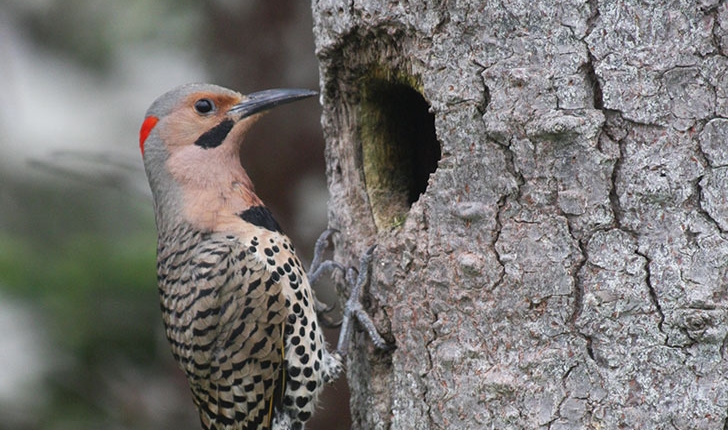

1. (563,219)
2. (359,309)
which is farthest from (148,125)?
(563,219)

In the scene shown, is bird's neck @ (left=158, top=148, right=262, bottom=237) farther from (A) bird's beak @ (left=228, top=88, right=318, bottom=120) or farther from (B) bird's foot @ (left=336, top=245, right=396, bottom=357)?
(B) bird's foot @ (left=336, top=245, right=396, bottom=357)

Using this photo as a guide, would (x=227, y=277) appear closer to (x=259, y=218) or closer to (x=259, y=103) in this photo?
(x=259, y=218)

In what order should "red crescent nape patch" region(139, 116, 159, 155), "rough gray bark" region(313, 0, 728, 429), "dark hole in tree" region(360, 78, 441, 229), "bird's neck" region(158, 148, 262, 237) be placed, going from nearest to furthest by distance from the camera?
"rough gray bark" region(313, 0, 728, 429) < "dark hole in tree" region(360, 78, 441, 229) < "bird's neck" region(158, 148, 262, 237) < "red crescent nape patch" region(139, 116, 159, 155)

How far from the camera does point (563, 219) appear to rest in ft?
7.27

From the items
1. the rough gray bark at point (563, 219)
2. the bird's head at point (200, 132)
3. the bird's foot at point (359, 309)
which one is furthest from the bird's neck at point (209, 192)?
the rough gray bark at point (563, 219)

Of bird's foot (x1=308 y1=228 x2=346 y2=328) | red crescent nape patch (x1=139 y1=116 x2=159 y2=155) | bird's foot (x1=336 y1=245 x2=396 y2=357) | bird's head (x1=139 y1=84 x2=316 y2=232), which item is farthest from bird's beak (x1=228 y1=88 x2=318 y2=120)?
bird's foot (x1=336 y1=245 x2=396 y2=357)

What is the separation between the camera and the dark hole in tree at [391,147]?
2939 millimetres

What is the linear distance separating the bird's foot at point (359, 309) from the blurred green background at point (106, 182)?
143 centimetres

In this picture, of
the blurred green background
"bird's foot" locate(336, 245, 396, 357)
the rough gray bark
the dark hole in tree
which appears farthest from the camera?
the blurred green background

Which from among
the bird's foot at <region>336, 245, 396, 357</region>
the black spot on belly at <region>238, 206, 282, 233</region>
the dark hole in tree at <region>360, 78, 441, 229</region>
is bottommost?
the bird's foot at <region>336, 245, 396, 357</region>

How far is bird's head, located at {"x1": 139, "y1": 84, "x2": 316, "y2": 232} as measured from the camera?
321cm

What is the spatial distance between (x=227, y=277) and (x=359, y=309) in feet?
1.66

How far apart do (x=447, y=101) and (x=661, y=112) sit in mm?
581

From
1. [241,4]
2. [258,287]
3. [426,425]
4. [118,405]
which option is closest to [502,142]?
[426,425]
